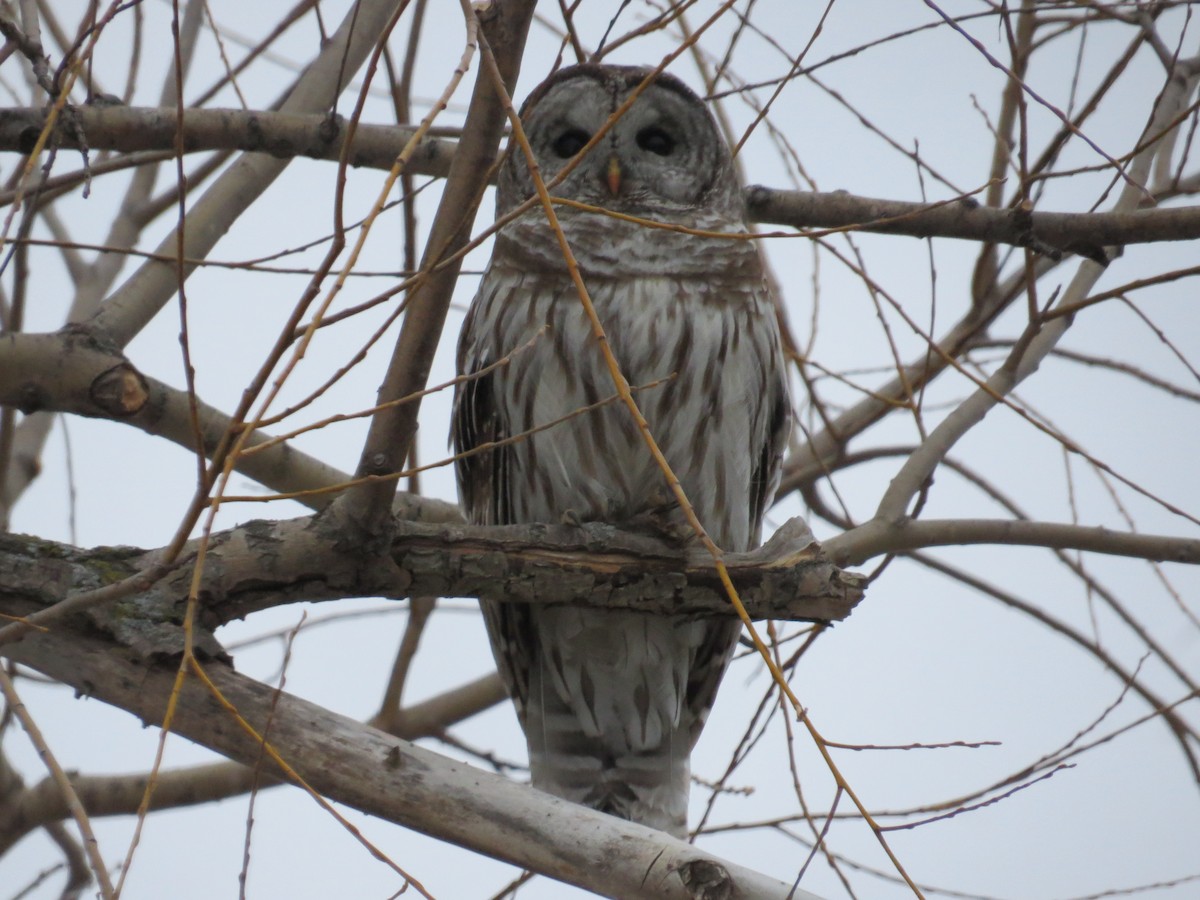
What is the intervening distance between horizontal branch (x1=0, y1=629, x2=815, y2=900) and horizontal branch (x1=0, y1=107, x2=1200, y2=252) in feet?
3.91

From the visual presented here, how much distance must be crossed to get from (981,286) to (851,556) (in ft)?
4.27

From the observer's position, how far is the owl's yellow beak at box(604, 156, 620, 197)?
13.8 feet

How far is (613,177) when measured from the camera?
4.22m

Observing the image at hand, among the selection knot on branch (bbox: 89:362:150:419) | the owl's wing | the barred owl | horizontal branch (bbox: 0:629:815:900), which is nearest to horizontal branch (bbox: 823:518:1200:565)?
the barred owl

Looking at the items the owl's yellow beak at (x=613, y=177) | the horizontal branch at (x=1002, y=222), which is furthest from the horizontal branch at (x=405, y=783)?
the owl's yellow beak at (x=613, y=177)

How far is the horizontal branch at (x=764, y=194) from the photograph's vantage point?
3.08 meters

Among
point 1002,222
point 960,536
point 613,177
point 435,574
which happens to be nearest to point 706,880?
point 435,574

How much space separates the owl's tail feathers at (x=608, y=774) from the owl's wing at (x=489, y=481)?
0.15 meters

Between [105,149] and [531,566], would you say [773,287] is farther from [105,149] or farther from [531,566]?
[105,149]

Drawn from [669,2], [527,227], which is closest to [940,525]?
[527,227]

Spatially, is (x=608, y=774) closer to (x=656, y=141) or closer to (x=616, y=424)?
(x=616, y=424)

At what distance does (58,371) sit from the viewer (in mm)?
3105

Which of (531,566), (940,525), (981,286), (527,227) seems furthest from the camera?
(981,286)

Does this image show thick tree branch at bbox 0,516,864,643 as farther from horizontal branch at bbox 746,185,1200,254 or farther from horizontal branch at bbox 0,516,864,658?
horizontal branch at bbox 746,185,1200,254
